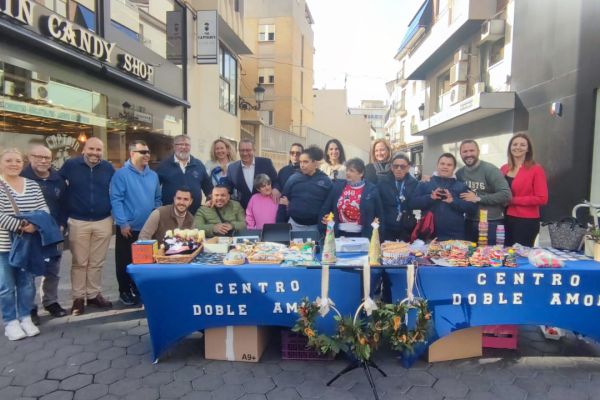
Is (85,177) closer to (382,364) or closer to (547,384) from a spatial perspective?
(382,364)

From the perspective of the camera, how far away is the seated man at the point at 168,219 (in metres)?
3.89

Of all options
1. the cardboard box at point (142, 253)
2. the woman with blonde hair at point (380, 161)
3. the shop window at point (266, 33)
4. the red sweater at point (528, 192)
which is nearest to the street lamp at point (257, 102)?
the shop window at point (266, 33)

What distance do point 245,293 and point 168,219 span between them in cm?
136

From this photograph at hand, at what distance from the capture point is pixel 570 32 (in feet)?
→ 27.1

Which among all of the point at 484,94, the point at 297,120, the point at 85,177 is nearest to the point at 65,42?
the point at 85,177

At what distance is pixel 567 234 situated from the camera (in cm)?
357

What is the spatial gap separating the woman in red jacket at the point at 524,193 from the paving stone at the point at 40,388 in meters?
4.09

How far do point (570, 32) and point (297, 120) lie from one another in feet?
70.4

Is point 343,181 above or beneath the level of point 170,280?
above

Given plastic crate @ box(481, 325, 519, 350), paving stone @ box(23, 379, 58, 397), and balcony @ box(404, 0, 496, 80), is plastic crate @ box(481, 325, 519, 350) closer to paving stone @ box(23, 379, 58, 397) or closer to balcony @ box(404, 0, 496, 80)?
paving stone @ box(23, 379, 58, 397)

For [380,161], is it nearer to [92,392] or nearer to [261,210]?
[261,210]

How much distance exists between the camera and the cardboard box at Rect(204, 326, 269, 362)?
3.24 metres

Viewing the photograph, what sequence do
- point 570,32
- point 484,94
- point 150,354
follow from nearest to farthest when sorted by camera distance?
point 150,354 < point 570,32 < point 484,94

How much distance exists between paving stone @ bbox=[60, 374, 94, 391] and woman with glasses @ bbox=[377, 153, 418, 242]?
9.35 ft
